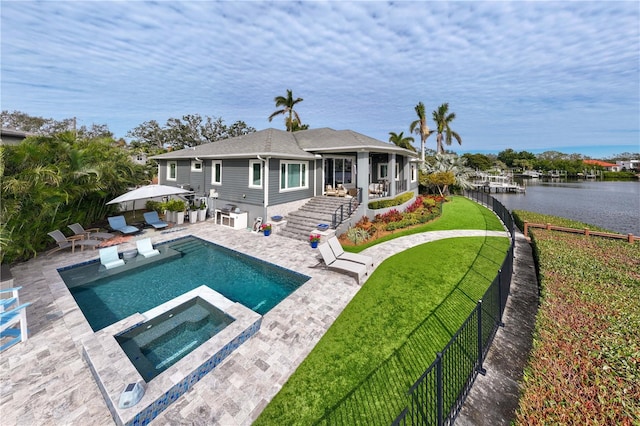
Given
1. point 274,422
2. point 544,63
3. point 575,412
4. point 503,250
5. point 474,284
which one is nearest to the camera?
point 575,412

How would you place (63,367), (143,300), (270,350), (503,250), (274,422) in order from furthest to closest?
(503,250) → (143,300) → (270,350) → (63,367) → (274,422)

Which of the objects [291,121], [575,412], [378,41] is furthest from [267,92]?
[575,412]

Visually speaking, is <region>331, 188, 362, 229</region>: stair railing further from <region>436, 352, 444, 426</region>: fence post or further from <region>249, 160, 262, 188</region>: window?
<region>436, 352, 444, 426</region>: fence post

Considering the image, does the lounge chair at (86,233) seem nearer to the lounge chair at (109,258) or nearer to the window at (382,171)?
the lounge chair at (109,258)

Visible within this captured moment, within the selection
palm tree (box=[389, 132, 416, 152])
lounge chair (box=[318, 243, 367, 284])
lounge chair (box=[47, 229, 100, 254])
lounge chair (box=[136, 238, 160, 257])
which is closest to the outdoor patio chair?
lounge chair (box=[136, 238, 160, 257])

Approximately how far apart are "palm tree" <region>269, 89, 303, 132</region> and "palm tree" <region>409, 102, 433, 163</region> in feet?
62.1

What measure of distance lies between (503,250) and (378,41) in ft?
40.4

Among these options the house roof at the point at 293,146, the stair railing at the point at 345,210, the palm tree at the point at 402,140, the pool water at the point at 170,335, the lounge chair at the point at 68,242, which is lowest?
the pool water at the point at 170,335

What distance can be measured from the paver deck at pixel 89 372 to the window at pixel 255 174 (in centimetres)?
829

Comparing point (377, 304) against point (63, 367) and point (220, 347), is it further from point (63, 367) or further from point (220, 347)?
point (63, 367)

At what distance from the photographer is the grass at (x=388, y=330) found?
409cm

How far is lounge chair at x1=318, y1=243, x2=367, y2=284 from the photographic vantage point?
327 inches

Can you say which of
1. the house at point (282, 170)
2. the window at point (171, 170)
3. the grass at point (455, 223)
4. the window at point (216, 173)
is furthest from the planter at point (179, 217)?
the grass at point (455, 223)

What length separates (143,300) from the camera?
7297 millimetres
